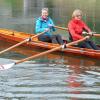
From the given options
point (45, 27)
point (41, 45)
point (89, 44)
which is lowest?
point (41, 45)

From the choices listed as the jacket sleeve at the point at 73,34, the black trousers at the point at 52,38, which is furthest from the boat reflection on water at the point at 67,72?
the jacket sleeve at the point at 73,34

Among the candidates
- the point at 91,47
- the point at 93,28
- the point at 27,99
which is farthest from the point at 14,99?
the point at 93,28

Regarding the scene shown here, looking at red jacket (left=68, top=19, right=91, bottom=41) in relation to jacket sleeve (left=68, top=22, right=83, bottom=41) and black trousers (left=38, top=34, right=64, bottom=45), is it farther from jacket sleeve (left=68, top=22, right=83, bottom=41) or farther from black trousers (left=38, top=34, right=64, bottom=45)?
black trousers (left=38, top=34, right=64, bottom=45)

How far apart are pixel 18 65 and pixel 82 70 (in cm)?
228

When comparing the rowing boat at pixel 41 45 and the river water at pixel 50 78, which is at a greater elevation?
the rowing boat at pixel 41 45

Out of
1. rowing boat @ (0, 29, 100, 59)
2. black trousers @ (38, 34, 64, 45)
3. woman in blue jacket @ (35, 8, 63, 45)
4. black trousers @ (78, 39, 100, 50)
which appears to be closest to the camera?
rowing boat @ (0, 29, 100, 59)

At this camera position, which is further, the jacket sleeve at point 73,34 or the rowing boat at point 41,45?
the jacket sleeve at point 73,34

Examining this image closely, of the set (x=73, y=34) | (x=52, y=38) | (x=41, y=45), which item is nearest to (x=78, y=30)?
(x=73, y=34)

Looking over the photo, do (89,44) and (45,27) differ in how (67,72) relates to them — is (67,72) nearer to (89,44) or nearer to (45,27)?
(89,44)

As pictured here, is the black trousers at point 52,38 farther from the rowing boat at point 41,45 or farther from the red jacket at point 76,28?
the red jacket at point 76,28

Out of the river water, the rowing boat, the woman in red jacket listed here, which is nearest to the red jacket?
the woman in red jacket

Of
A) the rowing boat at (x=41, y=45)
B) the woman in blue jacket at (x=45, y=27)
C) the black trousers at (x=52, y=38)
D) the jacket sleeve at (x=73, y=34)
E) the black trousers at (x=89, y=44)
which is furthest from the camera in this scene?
the woman in blue jacket at (x=45, y=27)

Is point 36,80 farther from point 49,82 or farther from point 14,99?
point 14,99

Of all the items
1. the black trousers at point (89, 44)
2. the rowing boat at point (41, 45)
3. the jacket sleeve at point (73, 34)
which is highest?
the jacket sleeve at point (73, 34)
